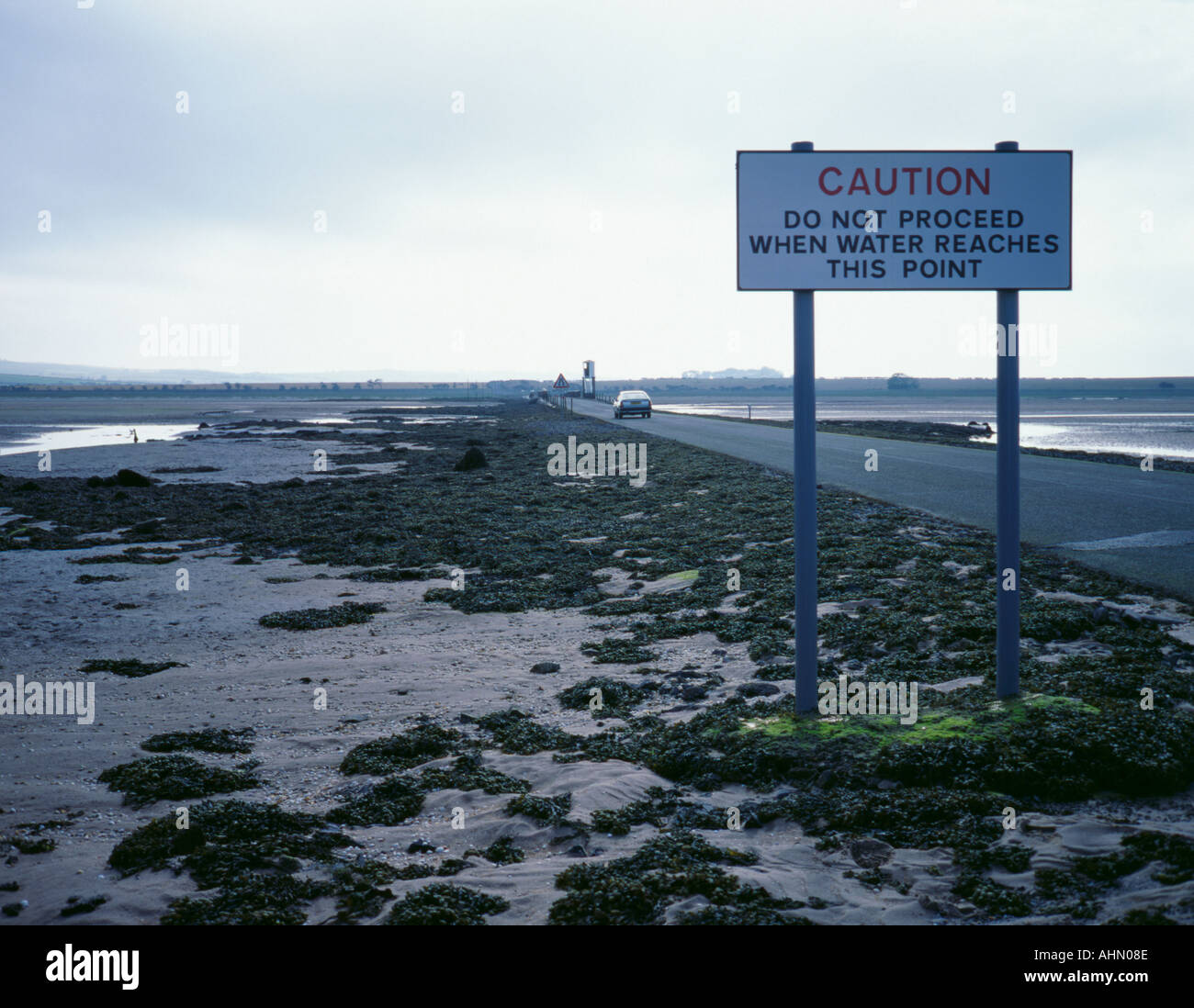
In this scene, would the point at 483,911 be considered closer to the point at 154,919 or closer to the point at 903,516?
the point at 154,919

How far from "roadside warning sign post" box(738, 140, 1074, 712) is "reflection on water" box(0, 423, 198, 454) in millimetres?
36024

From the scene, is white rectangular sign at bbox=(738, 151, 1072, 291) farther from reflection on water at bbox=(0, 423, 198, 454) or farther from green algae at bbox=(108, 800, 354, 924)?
reflection on water at bbox=(0, 423, 198, 454)

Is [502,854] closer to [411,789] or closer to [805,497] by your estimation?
[411,789]

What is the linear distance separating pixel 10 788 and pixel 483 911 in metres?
3.19

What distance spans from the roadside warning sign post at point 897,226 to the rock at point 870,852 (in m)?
2.03

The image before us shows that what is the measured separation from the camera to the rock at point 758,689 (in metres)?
6.35

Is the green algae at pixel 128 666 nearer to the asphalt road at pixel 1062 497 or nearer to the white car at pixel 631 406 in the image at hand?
the asphalt road at pixel 1062 497

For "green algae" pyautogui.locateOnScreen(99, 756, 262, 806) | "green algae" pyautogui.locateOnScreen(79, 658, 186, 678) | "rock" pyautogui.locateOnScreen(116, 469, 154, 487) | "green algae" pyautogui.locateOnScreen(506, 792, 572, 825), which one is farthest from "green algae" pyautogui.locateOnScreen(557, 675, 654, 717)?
"rock" pyautogui.locateOnScreen(116, 469, 154, 487)

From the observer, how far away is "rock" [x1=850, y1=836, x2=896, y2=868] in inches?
154

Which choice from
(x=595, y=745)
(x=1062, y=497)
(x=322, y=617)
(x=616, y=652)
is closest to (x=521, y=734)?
(x=595, y=745)

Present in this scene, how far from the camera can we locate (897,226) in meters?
5.23

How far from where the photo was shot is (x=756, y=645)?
7402 mm

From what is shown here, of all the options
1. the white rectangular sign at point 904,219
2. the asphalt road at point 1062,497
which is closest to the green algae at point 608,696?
the white rectangular sign at point 904,219
